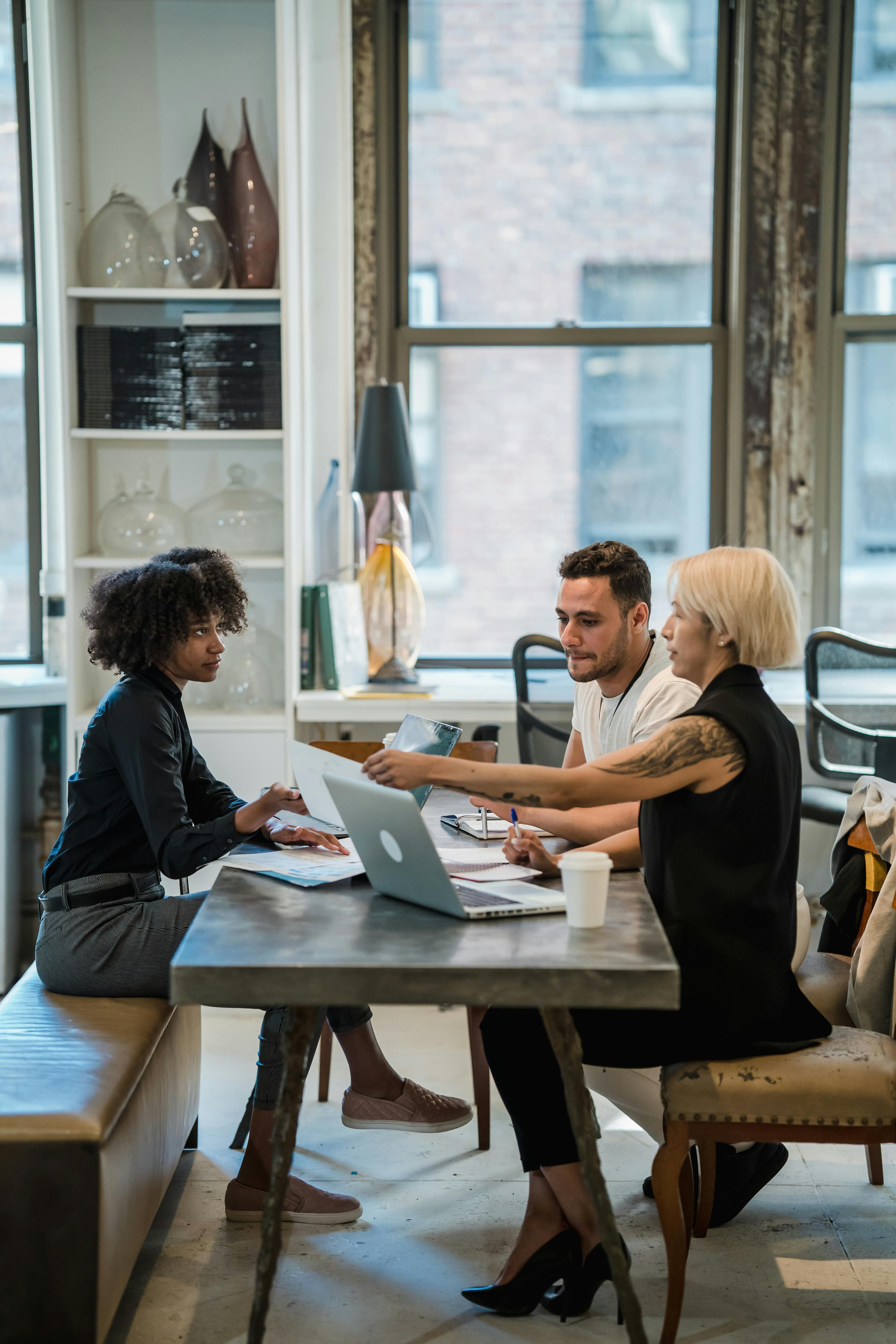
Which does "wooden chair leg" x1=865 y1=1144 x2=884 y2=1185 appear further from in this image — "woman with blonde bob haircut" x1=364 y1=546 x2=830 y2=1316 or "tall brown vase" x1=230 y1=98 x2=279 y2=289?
"tall brown vase" x1=230 y1=98 x2=279 y2=289

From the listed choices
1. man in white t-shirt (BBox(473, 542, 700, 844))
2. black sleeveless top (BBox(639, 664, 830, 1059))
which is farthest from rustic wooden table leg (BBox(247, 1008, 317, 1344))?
man in white t-shirt (BBox(473, 542, 700, 844))

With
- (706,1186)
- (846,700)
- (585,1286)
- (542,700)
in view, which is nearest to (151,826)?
(585,1286)

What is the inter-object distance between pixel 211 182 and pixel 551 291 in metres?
1.17

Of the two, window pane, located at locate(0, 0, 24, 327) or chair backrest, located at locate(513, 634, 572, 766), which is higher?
window pane, located at locate(0, 0, 24, 327)

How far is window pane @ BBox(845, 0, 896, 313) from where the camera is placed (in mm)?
3883

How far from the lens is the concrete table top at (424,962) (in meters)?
1.45

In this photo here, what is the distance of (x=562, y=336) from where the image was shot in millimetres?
4035

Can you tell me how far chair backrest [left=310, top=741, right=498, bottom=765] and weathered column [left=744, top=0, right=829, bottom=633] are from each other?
1614mm

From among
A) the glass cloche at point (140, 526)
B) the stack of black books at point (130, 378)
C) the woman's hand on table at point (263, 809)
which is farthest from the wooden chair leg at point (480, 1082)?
the stack of black books at point (130, 378)

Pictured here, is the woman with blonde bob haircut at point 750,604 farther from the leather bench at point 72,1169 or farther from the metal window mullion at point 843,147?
the metal window mullion at point 843,147

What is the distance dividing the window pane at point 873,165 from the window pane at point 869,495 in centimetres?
19

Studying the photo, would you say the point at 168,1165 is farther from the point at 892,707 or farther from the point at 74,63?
the point at 74,63

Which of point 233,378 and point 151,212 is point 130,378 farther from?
point 151,212

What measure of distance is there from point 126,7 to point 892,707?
9.80ft
